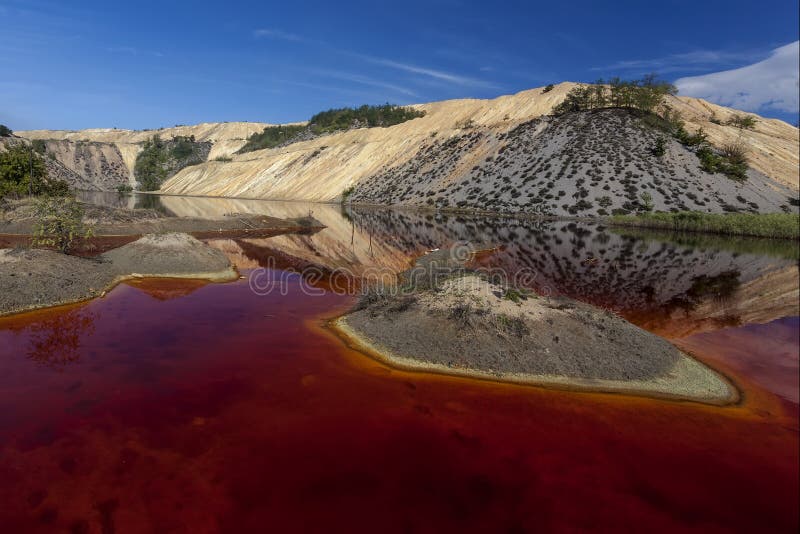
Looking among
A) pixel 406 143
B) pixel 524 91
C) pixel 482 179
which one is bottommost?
pixel 482 179

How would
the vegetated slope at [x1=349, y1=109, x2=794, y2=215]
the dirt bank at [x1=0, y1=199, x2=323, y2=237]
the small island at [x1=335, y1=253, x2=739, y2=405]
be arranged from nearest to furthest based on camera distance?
the small island at [x1=335, y1=253, x2=739, y2=405] → the dirt bank at [x1=0, y1=199, x2=323, y2=237] → the vegetated slope at [x1=349, y1=109, x2=794, y2=215]

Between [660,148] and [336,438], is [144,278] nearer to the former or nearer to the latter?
[336,438]

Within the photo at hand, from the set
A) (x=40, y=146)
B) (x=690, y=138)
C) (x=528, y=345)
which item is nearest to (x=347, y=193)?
(x=690, y=138)

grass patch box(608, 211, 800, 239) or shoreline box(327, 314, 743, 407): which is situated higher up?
grass patch box(608, 211, 800, 239)

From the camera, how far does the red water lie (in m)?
7.39

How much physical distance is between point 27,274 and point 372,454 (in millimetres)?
19343

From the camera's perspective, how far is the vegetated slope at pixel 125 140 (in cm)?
13800

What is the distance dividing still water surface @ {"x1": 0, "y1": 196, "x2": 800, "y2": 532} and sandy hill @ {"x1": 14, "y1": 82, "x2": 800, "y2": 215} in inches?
2158

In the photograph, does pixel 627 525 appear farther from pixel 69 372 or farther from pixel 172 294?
pixel 172 294

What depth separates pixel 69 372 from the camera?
39.8 ft

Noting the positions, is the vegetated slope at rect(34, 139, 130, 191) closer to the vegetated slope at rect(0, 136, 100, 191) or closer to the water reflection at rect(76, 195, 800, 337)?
the vegetated slope at rect(0, 136, 100, 191)

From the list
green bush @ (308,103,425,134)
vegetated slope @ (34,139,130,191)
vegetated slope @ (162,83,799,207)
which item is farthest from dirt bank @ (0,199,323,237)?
vegetated slope @ (34,139,130,191)

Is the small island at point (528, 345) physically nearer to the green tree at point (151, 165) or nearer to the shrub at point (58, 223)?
the shrub at point (58, 223)

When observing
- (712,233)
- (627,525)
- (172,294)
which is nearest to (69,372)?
(172,294)
